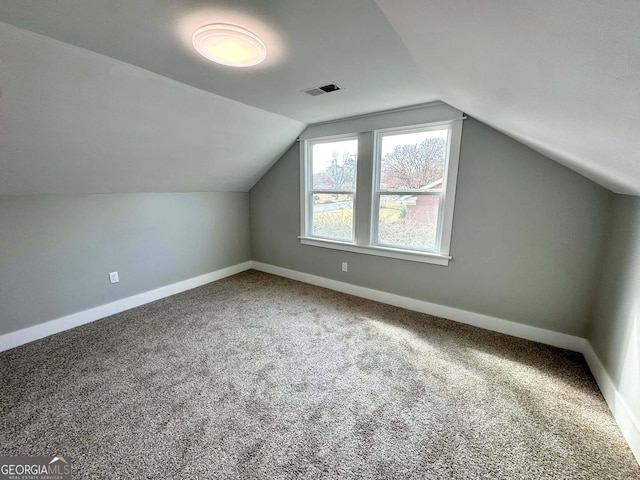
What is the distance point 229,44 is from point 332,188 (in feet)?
7.17

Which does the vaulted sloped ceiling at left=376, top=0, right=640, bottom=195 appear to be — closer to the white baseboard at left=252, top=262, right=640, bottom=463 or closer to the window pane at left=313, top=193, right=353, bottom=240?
the white baseboard at left=252, top=262, right=640, bottom=463

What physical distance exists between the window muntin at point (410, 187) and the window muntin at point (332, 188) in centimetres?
35

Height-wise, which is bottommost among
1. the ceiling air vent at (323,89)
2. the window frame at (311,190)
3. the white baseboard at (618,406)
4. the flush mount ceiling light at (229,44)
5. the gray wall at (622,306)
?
the white baseboard at (618,406)

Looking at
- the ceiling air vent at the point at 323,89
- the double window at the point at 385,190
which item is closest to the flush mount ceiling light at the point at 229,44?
the ceiling air vent at the point at 323,89

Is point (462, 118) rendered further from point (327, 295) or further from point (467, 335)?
point (327, 295)

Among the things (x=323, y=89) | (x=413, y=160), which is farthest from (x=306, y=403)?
(x=413, y=160)

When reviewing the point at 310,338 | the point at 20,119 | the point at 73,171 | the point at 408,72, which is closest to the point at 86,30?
the point at 20,119

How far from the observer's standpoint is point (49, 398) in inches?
67.8

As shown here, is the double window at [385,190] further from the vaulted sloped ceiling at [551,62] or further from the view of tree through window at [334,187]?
the vaulted sloped ceiling at [551,62]

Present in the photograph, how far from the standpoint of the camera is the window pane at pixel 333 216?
3.41 meters

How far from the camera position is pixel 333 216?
11.7 ft

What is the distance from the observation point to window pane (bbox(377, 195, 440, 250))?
283cm

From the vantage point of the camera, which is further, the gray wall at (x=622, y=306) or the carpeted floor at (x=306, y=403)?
the gray wall at (x=622, y=306)

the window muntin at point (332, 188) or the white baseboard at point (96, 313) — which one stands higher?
the window muntin at point (332, 188)
